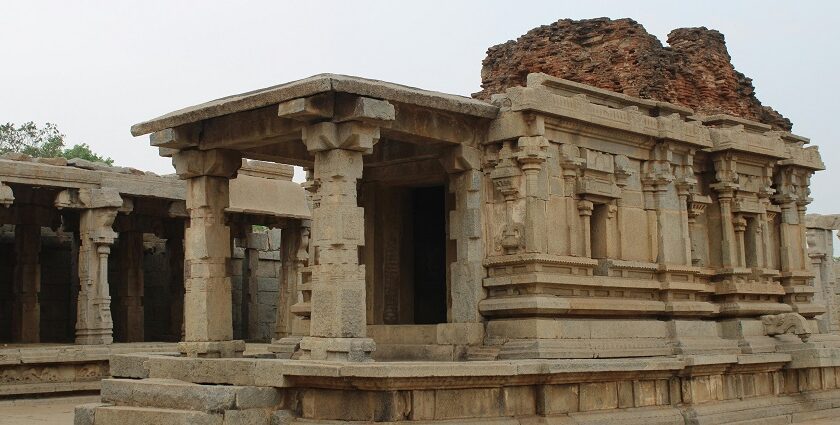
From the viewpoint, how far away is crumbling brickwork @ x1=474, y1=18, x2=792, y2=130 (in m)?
16.2

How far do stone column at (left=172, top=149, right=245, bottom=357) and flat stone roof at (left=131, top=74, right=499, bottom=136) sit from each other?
1.78 feet

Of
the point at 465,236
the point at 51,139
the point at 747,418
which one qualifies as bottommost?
the point at 747,418

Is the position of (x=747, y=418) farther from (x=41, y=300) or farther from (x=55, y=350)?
(x=41, y=300)

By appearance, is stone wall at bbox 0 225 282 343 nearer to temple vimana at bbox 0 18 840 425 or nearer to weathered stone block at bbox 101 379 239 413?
temple vimana at bbox 0 18 840 425

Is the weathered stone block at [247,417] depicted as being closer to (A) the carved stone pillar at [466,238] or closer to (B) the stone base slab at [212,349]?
(B) the stone base slab at [212,349]

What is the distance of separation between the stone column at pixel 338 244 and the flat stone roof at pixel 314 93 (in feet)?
1.32

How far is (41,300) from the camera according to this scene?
23109 millimetres

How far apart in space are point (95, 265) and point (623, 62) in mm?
9894

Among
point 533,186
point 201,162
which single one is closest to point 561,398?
point 533,186

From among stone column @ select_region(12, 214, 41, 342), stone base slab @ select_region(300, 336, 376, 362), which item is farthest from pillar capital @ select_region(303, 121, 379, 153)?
stone column @ select_region(12, 214, 41, 342)

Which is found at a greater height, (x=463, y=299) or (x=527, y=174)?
(x=527, y=174)

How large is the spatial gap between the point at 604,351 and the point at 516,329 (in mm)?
1118

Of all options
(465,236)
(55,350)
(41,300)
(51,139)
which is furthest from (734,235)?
(51,139)

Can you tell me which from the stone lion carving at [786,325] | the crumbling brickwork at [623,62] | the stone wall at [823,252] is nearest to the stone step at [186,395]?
the stone lion carving at [786,325]
